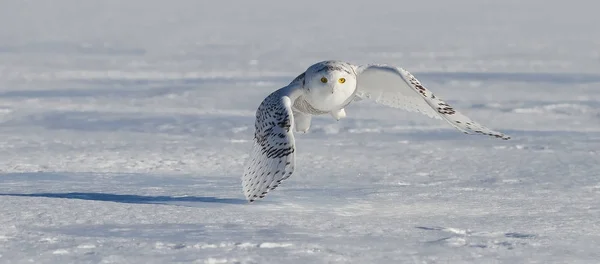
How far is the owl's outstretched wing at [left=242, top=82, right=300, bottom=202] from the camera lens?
4812mm

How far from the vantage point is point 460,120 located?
5703mm

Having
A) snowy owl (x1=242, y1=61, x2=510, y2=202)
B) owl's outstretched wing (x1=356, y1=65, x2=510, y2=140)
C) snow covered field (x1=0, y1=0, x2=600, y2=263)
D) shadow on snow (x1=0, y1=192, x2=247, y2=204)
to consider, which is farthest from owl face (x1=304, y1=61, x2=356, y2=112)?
shadow on snow (x1=0, y1=192, x2=247, y2=204)

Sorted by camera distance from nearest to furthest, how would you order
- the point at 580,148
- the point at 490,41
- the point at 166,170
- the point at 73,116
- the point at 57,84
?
the point at 166,170, the point at 580,148, the point at 73,116, the point at 57,84, the point at 490,41

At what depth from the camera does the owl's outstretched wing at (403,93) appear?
5.72 m

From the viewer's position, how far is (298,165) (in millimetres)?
7113

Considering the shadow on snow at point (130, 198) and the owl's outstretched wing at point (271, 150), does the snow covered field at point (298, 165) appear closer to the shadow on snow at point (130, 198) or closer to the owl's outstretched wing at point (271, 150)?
the shadow on snow at point (130, 198)

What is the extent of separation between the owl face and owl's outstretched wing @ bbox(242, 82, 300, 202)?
0.14 metres

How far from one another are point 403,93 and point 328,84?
1.04 metres

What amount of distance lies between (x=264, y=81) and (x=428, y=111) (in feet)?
25.2

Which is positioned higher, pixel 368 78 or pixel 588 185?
pixel 368 78

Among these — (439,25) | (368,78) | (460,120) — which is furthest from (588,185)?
(439,25)

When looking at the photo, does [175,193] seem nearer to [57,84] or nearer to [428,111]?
[428,111]

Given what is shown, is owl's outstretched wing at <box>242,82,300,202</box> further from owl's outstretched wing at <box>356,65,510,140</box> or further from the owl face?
owl's outstretched wing at <box>356,65,510,140</box>

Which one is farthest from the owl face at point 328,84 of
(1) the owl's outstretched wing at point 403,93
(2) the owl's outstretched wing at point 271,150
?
(1) the owl's outstretched wing at point 403,93
